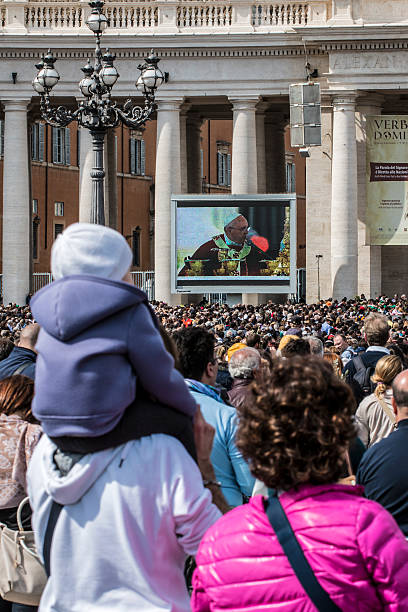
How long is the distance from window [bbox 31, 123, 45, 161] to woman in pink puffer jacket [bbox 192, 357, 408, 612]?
5404cm

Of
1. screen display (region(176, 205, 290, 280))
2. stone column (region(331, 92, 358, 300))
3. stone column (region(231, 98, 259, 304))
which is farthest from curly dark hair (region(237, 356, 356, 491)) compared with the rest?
stone column (region(231, 98, 259, 304))

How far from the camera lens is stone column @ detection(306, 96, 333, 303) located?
4362 centimetres

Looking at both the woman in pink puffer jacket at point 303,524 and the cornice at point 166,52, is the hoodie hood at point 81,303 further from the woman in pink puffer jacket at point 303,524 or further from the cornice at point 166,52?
Answer: the cornice at point 166,52

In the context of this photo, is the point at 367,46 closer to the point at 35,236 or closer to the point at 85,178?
the point at 85,178

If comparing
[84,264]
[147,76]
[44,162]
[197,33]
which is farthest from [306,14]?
[84,264]

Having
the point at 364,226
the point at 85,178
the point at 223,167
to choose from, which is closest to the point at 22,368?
the point at 85,178

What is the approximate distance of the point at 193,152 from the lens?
48594mm

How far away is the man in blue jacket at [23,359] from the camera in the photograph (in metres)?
9.17

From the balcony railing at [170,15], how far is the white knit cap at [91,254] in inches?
1580

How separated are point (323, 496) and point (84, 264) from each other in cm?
123

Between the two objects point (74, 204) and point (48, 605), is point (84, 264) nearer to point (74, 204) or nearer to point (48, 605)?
point (48, 605)

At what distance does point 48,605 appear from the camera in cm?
427

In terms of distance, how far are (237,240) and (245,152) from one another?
15.5 feet

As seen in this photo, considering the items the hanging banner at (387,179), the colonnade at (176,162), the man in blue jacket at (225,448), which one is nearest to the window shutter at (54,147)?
the colonnade at (176,162)
